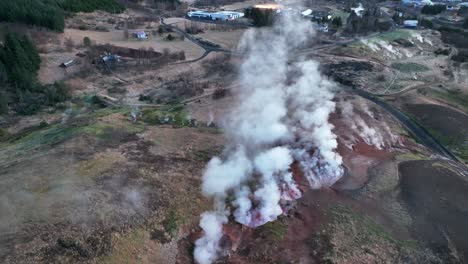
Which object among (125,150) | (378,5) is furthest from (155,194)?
(378,5)

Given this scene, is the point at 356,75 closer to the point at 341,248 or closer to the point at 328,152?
the point at 328,152

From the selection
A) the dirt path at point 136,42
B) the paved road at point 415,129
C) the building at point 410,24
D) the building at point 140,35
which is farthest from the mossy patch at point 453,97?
the building at point 140,35

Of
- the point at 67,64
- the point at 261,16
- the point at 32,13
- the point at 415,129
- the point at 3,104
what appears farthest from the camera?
the point at 261,16

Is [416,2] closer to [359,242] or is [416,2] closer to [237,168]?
[237,168]

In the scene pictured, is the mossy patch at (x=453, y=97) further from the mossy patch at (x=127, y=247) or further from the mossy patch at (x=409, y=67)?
the mossy patch at (x=127, y=247)

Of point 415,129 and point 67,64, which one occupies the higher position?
point 67,64

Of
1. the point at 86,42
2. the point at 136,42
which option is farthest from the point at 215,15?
the point at 86,42
